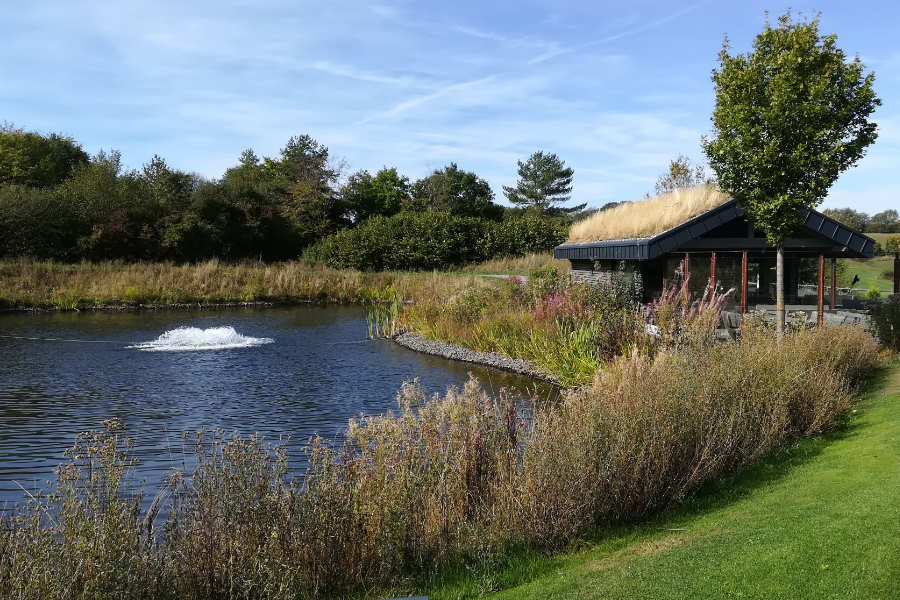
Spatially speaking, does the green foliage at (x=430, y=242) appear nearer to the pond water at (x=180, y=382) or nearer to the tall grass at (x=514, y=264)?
the tall grass at (x=514, y=264)

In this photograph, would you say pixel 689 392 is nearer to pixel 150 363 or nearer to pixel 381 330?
pixel 150 363

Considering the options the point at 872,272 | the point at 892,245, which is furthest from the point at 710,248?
the point at 892,245

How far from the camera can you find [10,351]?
1741cm

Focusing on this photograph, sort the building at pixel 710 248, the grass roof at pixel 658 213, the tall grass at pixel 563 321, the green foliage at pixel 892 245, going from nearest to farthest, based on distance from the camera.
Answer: the tall grass at pixel 563 321, the building at pixel 710 248, the grass roof at pixel 658 213, the green foliage at pixel 892 245

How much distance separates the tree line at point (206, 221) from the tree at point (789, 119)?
97.8 feet

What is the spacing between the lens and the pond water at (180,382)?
31.0 feet

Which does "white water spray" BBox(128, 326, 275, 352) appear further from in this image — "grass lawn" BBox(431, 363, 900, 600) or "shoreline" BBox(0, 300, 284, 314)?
"grass lawn" BBox(431, 363, 900, 600)

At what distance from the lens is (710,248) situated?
16531 mm

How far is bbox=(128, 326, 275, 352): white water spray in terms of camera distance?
59.0ft

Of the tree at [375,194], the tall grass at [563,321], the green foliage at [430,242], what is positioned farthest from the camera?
the tree at [375,194]

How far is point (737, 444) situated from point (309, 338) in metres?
14.7

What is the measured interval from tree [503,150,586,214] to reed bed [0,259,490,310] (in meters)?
37.4

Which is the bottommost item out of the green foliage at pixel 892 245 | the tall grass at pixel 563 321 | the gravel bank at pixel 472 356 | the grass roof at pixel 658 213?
the gravel bank at pixel 472 356

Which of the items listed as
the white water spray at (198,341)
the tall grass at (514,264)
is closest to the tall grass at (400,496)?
the white water spray at (198,341)
